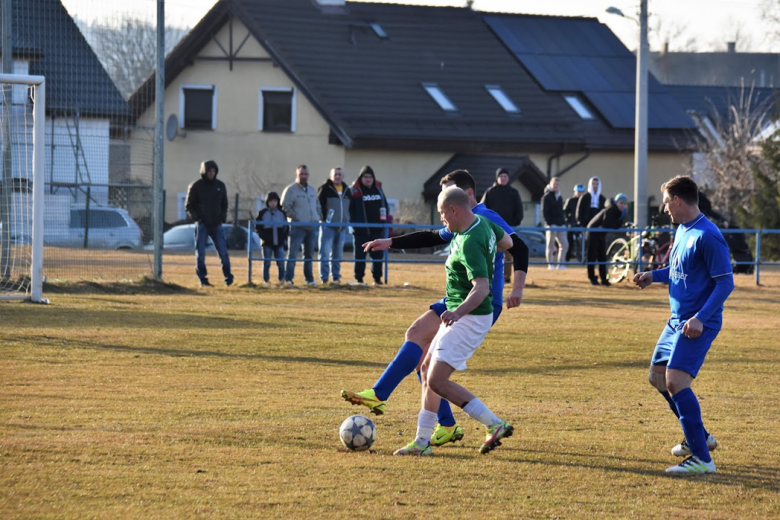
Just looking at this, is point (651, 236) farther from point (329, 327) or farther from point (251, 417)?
point (251, 417)

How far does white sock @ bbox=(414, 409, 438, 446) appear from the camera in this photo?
7352 millimetres

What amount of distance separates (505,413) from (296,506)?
3.22 m

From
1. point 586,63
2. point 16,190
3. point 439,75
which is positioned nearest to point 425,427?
point 16,190

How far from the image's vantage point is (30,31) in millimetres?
19766

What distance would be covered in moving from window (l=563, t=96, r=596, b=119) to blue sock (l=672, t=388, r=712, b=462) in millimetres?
40551

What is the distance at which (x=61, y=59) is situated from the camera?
2044 cm

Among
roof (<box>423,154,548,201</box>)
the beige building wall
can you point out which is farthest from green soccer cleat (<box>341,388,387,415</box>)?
the beige building wall

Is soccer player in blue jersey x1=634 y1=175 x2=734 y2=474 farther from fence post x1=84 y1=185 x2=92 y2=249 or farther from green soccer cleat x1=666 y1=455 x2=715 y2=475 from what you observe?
fence post x1=84 y1=185 x2=92 y2=249

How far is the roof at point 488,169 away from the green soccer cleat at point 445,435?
34727mm

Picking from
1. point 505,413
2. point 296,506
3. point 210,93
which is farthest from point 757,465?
point 210,93

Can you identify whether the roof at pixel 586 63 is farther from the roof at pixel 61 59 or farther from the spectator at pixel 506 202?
the roof at pixel 61 59

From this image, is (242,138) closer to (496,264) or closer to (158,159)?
(158,159)

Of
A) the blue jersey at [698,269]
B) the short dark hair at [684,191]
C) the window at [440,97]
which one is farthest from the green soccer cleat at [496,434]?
the window at [440,97]

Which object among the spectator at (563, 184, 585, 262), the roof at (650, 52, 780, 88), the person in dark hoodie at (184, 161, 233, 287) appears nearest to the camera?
the person in dark hoodie at (184, 161, 233, 287)
